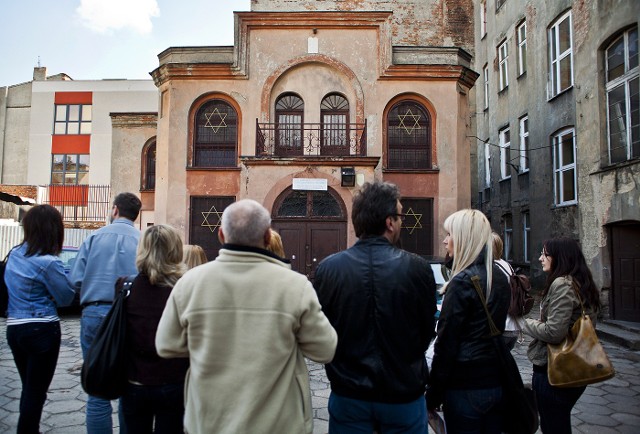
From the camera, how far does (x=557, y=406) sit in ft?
10.9

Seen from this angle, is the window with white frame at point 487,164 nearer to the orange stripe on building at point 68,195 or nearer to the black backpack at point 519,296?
the black backpack at point 519,296

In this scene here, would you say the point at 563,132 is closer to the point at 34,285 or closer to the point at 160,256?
the point at 160,256

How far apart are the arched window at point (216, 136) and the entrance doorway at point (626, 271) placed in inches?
449

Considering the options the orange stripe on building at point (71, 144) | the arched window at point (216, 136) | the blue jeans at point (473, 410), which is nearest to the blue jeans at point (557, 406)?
the blue jeans at point (473, 410)

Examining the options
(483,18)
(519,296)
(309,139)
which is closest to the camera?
(519,296)

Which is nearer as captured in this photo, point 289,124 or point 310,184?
point 310,184

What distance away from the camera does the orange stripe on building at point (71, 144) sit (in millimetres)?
31109

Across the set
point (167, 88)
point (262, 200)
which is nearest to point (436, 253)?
point (262, 200)

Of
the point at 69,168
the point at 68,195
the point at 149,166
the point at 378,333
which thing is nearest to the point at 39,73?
the point at 69,168

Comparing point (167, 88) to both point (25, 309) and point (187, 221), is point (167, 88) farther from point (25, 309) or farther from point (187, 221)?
point (25, 309)

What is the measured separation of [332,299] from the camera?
263 centimetres

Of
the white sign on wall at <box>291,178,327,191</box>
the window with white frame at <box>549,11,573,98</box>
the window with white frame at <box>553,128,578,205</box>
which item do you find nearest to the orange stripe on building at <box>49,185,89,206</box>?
the white sign on wall at <box>291,178,327,191</box>

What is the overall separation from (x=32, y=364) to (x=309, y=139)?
40.8 ft

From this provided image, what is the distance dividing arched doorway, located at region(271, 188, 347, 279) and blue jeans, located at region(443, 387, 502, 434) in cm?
1173
